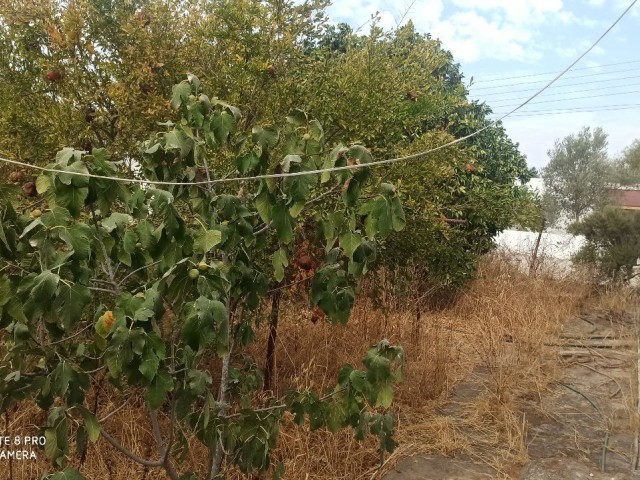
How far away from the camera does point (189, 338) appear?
4.74ft

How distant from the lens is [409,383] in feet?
14.8

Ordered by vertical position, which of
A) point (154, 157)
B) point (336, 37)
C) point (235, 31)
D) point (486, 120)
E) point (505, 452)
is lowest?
point (505, 452)

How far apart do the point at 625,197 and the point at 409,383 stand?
44.2 ft

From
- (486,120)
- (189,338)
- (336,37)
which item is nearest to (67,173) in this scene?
(189,338)

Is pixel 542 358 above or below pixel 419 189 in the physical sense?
below

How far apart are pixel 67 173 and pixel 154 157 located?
1.83 ft

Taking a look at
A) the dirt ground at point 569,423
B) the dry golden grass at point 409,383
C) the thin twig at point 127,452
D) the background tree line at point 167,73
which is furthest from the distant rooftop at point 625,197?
the thin twig at point 127,452

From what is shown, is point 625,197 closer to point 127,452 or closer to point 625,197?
point 625,197

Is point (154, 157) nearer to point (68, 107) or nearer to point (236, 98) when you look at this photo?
point (236, 98)

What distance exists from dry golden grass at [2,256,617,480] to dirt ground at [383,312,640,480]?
0.07m

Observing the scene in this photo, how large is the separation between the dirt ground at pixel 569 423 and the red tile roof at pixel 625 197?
25.1 ft

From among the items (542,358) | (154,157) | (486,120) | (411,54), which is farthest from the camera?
(486,120)

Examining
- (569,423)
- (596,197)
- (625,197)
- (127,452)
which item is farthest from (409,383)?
(596,197)

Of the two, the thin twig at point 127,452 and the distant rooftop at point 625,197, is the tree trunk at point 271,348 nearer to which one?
the thin twig at point 127,452
